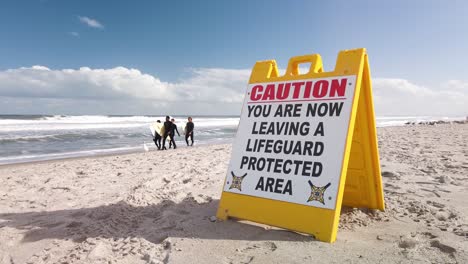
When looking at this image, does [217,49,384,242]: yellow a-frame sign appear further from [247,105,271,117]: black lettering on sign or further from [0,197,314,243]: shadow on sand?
[0,197,314,243]: shadow on sand

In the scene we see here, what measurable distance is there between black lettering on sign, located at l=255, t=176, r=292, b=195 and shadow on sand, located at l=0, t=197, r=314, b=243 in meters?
0.35

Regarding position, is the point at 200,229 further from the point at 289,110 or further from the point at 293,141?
the point at 289,110

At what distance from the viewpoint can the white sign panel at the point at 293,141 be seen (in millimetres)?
2674

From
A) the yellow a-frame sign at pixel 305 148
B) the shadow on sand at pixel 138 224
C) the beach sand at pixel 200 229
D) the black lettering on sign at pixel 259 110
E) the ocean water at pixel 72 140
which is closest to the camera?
the beach sand at pixel 200 229

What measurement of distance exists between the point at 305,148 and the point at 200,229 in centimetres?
121

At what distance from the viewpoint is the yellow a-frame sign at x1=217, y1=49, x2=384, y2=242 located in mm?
2641

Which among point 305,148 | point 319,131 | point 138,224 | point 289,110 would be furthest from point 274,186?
point 138,224

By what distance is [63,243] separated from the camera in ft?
9.59

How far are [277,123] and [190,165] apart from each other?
472cm

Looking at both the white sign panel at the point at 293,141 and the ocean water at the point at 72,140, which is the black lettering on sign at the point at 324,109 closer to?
the white sign panel at the point at 293,141

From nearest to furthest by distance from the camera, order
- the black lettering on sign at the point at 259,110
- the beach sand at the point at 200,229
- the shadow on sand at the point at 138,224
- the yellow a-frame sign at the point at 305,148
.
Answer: the beach sand at the point at 200,229 < the yellow a-frame sign at the point at 305,148 < the shadow on sand at the point at 138,224 < the black lettering on sign at the point at 259,110

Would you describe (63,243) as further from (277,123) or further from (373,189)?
(373,189)

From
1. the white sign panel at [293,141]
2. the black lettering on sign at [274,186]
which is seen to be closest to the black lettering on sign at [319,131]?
the white sign panel at [293,141]

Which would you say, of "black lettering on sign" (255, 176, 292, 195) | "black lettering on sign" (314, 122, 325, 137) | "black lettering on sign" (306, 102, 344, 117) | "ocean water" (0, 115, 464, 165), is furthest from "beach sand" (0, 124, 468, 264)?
"ocean water" (0, 115, 464, 165)
